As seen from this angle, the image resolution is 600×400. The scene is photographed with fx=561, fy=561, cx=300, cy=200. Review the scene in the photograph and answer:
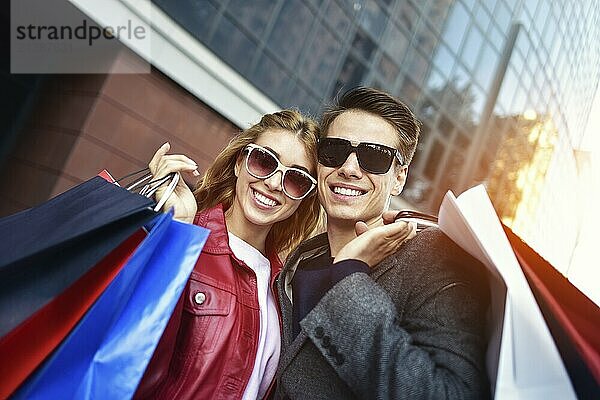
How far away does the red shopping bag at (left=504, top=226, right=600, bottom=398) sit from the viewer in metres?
1.17

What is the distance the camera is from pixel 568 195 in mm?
22578

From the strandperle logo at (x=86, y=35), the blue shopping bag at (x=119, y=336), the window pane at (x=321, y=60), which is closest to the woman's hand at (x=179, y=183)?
the blue shopping bag at (x=119, y=336)

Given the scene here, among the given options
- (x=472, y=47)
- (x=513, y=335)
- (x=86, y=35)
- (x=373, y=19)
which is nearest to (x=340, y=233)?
(x=513, y=335)

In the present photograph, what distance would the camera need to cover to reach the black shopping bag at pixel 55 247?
1261mm

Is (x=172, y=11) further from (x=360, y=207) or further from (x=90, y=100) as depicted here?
(x=360, y=207)

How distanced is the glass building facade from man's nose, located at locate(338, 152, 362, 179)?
5489 millimetres

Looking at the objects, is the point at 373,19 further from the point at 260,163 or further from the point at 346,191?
the point at 346,191

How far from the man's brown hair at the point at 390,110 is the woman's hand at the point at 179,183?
23.1 inches

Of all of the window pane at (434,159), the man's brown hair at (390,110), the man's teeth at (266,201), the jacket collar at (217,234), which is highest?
the window pane at (434,159)

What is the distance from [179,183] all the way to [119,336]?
82cm

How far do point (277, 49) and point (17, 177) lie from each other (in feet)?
13.3

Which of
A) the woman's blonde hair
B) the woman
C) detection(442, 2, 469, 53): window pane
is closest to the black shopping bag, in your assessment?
the woman

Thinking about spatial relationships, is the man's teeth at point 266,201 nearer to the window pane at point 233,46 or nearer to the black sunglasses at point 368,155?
the black sunglasses at point 368,155

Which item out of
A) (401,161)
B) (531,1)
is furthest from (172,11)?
(531,1)
